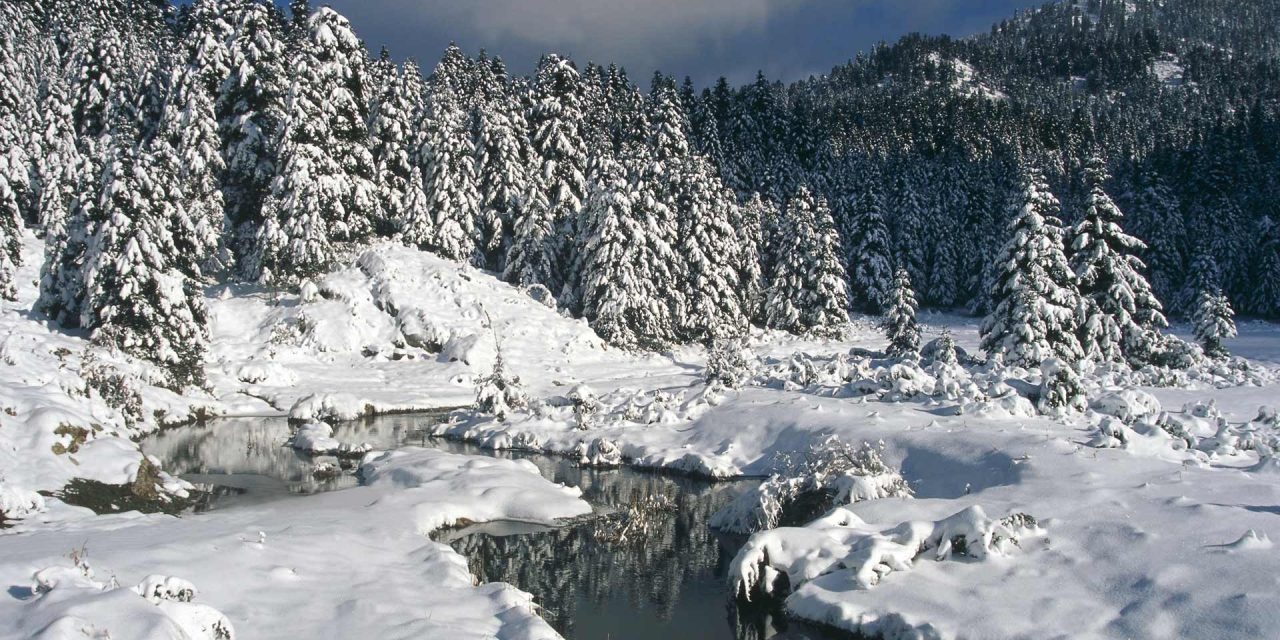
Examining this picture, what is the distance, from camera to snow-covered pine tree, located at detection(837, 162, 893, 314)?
65062mm

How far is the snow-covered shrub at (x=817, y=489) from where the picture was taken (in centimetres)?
1554

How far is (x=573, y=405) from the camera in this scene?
28594mm

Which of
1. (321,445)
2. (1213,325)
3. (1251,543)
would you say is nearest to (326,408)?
(321,445)

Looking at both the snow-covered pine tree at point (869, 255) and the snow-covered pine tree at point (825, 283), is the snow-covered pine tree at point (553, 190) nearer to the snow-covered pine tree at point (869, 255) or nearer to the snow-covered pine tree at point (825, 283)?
the snow-covered pine tree at point (825, 283)

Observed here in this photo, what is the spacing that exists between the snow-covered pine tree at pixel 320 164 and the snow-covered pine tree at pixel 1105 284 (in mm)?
35642

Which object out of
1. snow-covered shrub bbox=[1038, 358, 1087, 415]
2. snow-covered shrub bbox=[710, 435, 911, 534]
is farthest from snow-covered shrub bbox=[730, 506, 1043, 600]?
snow-covered shrub bbox=[1038, 358, 1087, 415]

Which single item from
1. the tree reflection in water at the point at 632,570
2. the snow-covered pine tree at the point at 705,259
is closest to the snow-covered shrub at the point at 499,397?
the tree reflection in water at the point at 632,570

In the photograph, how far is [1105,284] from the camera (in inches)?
1273

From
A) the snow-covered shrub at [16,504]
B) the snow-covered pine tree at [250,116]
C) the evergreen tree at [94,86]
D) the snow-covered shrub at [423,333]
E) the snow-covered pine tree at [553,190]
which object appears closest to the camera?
the snow-covered shrub at [16,504]

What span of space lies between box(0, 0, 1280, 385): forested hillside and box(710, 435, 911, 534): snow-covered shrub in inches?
608

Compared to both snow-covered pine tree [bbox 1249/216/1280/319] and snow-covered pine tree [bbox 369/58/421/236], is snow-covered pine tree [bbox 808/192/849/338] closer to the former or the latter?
snow-covered pine tree [bbox 369/58/421/236]

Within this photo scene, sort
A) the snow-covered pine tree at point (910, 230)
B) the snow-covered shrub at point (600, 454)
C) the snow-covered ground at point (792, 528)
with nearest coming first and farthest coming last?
the snow-covered ground at point (792, 528) < the snow-covered shrub at point (600, 454) < the snow-covered pine tree at point (910, 230)

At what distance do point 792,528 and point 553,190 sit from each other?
42272 mm

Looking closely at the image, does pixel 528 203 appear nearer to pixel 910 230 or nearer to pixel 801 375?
pixel 801 375
